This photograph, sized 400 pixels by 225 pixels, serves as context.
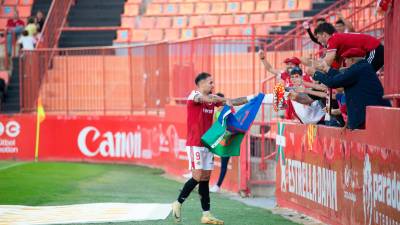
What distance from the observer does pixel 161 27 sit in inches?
1228

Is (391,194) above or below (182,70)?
below

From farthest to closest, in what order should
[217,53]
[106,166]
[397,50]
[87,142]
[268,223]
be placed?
[87,142], [106,166], [217,53], [268,223], [397,50]

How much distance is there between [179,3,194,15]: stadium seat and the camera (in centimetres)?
3112

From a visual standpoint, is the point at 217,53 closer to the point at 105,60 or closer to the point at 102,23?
the point at 105,60

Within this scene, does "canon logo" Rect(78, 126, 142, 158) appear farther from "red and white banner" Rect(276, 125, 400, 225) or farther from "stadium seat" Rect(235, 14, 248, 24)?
"red and white banner" Rect(276, 125, 400, 225)

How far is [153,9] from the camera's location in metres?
32.3

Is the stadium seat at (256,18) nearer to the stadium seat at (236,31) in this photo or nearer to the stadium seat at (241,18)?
the stadium seat at (241,18)

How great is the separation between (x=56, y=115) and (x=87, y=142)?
4.27 feet

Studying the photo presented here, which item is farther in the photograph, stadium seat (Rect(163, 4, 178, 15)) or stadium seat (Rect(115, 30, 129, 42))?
stadium seat (Rect(163, 4, 178, 15))

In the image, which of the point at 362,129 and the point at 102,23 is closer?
the point at 362,129

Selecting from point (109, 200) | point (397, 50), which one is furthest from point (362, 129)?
point (109, 200)

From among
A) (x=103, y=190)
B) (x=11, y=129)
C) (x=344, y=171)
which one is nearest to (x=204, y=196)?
(x=344, y=171)

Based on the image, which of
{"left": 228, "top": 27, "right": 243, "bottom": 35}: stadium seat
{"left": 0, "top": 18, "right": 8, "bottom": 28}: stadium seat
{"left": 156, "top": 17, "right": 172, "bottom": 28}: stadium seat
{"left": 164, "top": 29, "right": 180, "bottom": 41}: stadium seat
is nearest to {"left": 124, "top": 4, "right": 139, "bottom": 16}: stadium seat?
{"left": 156, "top": 17, "right": 172, "bottom": 28}: stadium seat

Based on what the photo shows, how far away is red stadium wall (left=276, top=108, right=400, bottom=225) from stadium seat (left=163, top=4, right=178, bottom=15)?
A: 54.5 ft
